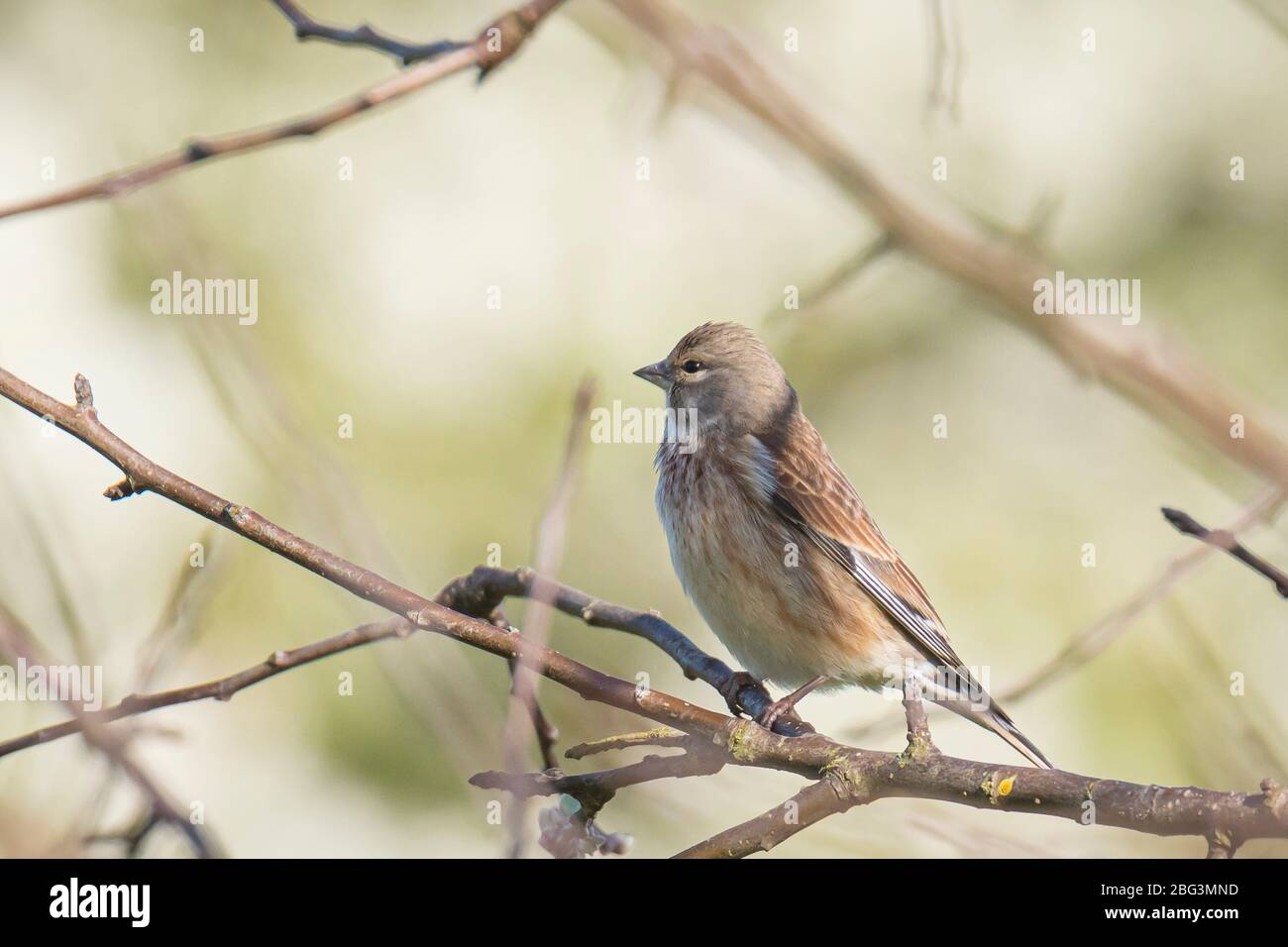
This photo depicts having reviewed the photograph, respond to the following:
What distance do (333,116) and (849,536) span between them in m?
4.00

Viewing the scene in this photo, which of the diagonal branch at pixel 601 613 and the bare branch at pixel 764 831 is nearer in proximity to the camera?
the bare branch at pixel 764 831

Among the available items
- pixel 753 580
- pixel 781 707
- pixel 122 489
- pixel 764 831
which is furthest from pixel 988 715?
pixel 122 489

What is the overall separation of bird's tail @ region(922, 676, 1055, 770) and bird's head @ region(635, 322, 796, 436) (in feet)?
5.18

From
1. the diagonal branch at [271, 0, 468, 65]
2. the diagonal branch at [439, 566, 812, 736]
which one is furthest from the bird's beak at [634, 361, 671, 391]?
the diagonal branch at [271, 0, 468, 65]

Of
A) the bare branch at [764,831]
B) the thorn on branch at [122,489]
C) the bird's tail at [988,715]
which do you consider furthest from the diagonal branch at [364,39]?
the bird's tail at [988,715]

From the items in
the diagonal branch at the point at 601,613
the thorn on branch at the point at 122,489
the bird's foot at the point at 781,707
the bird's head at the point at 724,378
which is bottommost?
the bird's foot at the point at 781,707

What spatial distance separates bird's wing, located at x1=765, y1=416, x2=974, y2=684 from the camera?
5.74 m

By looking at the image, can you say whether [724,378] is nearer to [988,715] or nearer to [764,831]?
[988,715]

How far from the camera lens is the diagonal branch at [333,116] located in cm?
243

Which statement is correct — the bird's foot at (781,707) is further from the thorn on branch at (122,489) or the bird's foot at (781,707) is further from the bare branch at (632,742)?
the thorn on branch at (122,489)

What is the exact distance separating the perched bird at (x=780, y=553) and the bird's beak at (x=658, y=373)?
9cm

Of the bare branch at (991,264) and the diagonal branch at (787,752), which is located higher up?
the bare branch at (991,264)

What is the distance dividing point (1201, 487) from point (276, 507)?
19.0ft

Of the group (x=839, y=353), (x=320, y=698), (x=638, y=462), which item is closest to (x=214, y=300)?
(x=320, y=698)
